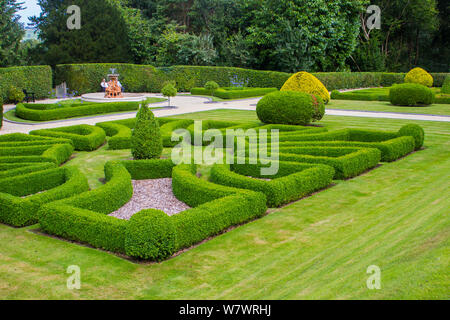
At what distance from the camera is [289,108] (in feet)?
61.5

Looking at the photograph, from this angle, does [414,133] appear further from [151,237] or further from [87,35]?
[87,35]

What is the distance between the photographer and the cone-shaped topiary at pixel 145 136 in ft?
A: 40.7

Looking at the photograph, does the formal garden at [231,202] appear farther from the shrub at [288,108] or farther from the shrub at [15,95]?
the shrub at [15,95]

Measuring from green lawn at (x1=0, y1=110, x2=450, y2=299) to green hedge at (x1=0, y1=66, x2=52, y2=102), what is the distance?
25724 mm

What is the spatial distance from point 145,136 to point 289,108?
8.11 m

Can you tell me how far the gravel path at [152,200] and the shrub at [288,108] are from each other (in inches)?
323

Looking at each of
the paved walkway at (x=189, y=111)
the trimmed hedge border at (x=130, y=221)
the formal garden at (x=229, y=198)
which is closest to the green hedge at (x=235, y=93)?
the paved walkway at (x=189, y=111)

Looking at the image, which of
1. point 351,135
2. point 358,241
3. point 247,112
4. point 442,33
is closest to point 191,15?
point 247,112

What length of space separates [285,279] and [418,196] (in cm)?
540

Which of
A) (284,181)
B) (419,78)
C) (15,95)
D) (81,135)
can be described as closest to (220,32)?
(419,78)

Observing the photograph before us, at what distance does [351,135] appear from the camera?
54.5 ft

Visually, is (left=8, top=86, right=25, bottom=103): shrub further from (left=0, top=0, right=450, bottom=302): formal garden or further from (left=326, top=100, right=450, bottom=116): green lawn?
(left=326, top=100, right=450, bottom=116): green lawn
